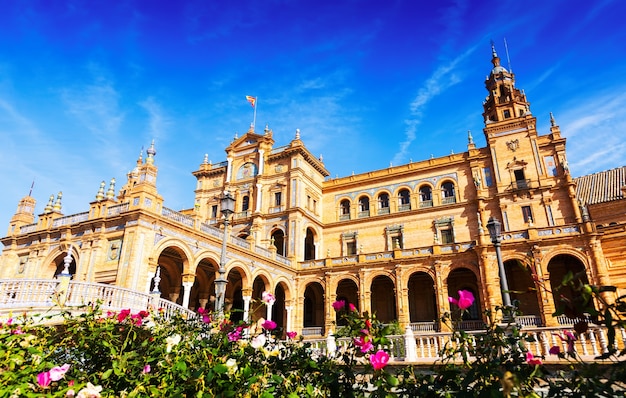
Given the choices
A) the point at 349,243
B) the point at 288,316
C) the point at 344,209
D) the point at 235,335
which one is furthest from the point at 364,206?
the point at 235,335

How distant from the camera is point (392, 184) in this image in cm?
3219

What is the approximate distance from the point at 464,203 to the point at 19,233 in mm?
29501

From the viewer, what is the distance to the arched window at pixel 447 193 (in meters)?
29.7

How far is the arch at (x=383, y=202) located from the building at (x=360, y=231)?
0.12 metres

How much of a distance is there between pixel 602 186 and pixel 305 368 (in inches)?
1446

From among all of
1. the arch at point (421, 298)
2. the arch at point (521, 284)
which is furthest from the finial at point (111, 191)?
the arch at point (521, 284)

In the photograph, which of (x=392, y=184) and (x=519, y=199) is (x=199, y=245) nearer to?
(x=392, y=184)

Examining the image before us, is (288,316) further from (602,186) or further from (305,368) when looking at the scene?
(602,186)

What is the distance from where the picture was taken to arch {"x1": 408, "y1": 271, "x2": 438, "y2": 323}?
1075 inches

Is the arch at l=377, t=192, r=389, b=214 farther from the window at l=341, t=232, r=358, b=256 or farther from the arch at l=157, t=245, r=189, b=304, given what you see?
the arch at l=157, t=245, r=189, b=304

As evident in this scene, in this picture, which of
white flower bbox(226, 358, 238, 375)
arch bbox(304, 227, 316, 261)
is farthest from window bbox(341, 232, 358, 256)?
white flower bbox(226, 358, 238, 375)

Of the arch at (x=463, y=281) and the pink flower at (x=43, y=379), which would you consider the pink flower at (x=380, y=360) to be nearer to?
the pink flower at (x=43, y=379)

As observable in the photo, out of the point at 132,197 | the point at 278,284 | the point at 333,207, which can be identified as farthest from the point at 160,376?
the point at 333,207

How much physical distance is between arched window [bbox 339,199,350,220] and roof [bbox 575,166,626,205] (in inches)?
722
